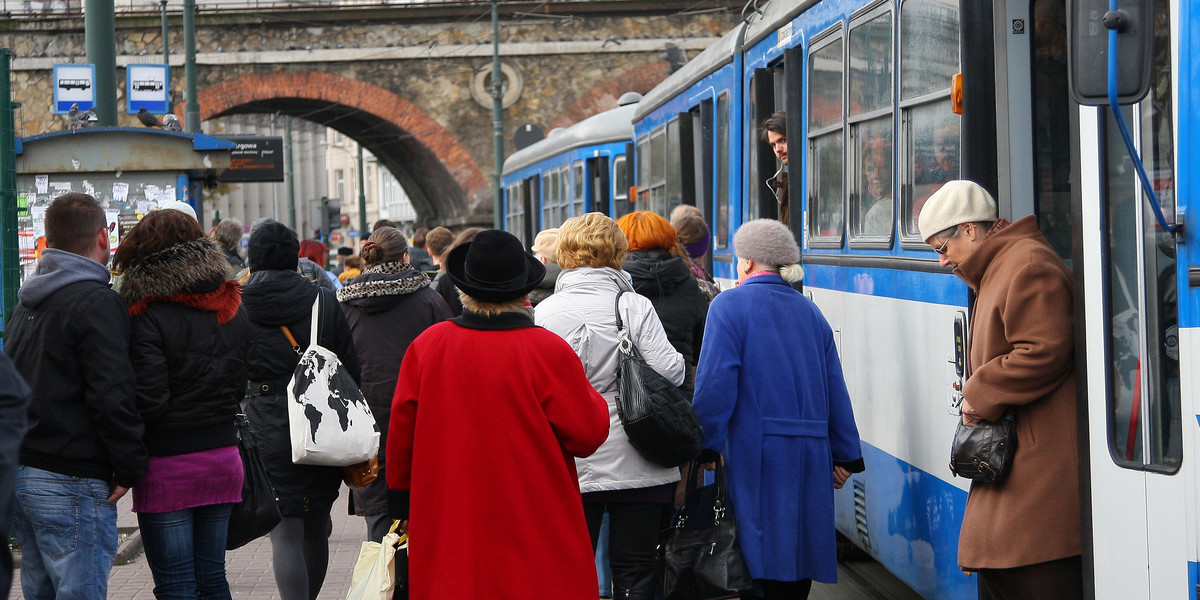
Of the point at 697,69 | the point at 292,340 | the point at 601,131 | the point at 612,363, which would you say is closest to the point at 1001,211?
the point at 612,363

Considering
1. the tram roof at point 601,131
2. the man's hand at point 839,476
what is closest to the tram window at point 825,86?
the man's hand at point 839,476

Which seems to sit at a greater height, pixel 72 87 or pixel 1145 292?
pixel 72 87

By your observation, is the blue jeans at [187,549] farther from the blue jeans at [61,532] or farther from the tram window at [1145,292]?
the tram window at [1145,292]

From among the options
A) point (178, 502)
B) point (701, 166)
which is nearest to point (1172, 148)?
point (178, 502)

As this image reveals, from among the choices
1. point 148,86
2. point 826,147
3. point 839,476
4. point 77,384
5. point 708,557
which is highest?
point 148,86

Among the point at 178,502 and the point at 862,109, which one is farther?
the point at 862,109

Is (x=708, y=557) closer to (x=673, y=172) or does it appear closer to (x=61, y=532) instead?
(x=61, y=532)

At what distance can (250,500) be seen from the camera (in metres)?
5.05

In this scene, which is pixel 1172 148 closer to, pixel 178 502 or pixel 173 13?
pixel 178 502

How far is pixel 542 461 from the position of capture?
Answer: 4.13 metres

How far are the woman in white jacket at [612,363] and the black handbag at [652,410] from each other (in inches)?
2.5

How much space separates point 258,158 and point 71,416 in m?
18.0

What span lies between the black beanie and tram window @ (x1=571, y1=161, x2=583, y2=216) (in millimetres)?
12048

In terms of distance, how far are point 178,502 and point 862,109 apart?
330 cm
